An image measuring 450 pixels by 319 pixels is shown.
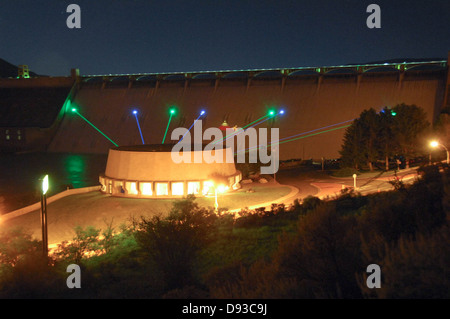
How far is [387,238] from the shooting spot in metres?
8.20

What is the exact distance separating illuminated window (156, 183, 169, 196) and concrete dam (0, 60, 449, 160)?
70.3 ft

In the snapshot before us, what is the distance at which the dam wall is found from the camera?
4259 centimetres

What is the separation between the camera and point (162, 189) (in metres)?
24.5

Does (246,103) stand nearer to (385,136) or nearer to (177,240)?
(385,136)

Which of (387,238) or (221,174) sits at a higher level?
(221,174)

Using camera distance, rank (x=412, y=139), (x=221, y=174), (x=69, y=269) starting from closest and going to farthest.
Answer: (x=69, y=269) → (x=221, y=174) → (x=412, y=139)

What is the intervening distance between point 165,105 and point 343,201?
119 feet

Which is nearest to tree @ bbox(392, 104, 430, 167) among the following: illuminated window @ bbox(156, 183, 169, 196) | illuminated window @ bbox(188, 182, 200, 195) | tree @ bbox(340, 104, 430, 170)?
tree @ bbox(340, 104, 430, 170)

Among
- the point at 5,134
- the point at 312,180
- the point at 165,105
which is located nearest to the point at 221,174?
the point at 312,180

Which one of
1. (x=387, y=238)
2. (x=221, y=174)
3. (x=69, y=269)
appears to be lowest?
(x=69, y=269)

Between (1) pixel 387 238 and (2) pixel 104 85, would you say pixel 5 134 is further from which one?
(1) pixel 387 238

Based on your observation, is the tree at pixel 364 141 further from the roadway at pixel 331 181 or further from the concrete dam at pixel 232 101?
the concrete dam at pixel 232 101

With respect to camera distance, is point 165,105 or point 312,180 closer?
point 312,180

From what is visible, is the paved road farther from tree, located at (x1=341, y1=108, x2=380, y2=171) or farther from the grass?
the grass
